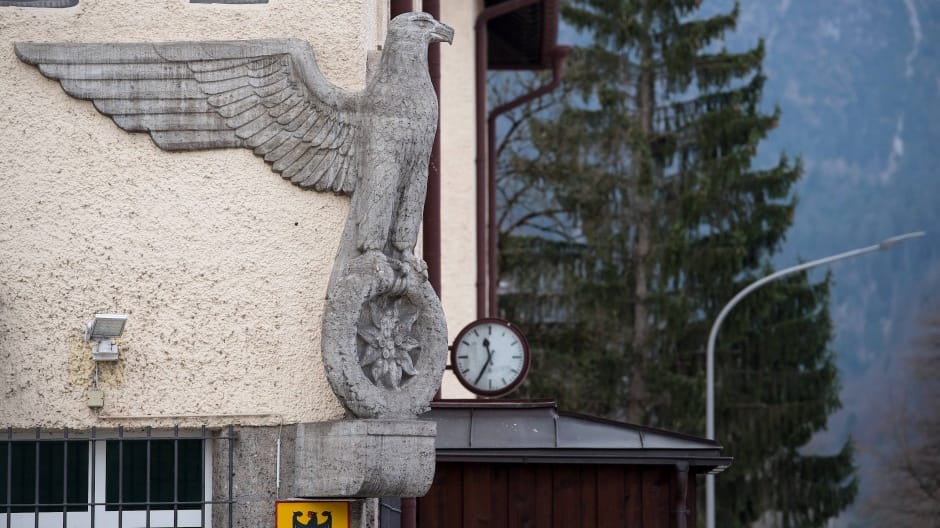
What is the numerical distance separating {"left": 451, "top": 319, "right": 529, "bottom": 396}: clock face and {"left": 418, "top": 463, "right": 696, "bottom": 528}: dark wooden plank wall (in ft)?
8.31

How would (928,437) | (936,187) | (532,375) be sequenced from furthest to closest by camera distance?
(936,187)
(928,437)
(532,375)

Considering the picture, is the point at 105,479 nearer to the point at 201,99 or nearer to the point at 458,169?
the point at 201,99

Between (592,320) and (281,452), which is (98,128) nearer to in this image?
(281,452)

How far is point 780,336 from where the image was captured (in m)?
38.2

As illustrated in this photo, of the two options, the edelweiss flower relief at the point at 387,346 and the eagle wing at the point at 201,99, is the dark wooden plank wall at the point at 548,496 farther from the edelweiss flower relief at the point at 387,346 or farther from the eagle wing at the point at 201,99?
the eagle wing at the point at 201,99

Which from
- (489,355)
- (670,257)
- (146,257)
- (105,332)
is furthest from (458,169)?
(670,257)

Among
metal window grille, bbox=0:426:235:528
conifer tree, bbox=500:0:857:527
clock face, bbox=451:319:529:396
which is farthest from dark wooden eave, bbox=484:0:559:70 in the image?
conifer tree, bbox=500:0:857:527

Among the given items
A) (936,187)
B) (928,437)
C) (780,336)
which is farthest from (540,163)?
(936,187)

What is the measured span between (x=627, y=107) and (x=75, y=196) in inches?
1207

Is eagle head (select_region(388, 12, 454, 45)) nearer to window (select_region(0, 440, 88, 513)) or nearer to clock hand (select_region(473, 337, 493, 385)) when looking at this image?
window (select_region(0, 440, 88, 513))

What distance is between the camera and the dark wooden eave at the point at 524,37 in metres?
19.7

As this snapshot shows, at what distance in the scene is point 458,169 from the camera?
1895cm

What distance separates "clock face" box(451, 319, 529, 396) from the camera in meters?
14.7

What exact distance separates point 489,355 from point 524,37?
723 centimetres
